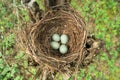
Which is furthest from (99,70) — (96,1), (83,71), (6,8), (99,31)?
(6,8)

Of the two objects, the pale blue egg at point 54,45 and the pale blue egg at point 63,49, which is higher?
the pale blue egg at point 54,45

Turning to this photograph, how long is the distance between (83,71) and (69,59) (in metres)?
0.17

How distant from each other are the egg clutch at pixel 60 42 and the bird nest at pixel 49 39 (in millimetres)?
31

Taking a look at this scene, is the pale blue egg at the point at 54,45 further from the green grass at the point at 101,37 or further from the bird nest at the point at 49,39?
the green grass at the point at 101,37

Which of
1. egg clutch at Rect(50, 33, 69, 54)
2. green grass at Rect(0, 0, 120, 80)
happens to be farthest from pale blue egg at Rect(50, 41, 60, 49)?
green grass at Rect(0, 0, 120, 80)

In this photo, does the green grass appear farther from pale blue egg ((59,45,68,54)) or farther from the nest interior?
pale blue egg ((59,45,68,54))

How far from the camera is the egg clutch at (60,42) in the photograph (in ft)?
8.94

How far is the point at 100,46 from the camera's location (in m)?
2.66

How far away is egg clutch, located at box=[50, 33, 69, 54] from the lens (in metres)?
2.73

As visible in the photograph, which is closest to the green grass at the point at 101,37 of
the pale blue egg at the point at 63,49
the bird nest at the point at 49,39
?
the bird nest at the point at 49,39

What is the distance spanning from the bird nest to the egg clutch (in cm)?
3

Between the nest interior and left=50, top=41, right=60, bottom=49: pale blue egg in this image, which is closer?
the nest interior

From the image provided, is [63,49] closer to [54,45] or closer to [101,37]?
[54,45]

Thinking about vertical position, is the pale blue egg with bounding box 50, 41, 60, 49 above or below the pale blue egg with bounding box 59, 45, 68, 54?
above
